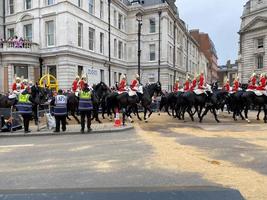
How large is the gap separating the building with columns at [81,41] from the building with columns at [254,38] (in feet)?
40.7

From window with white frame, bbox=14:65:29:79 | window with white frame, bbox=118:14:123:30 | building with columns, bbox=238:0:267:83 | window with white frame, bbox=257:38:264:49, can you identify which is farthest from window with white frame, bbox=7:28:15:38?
window with white frame, bbox=257:38:264:49

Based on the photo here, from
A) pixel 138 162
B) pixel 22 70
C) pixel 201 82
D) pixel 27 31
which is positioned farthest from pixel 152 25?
pixel 138 162

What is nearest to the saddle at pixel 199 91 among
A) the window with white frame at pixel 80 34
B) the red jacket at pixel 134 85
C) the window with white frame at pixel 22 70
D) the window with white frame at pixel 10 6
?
the red jacket at pixel 134 85

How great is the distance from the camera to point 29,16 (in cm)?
3934

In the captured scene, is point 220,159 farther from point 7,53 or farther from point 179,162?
point 7,53

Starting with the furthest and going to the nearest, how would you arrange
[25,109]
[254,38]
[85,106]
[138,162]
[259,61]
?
[254,38], [259,61], [25,109], [85,106], [138,162]

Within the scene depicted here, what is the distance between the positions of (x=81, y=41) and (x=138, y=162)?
33.7 meters

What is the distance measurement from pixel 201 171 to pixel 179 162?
3.17 feet

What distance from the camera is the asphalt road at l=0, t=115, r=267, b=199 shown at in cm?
667

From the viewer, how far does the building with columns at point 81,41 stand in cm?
3700

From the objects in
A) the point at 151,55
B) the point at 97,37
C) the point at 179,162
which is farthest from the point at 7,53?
the point at 179,162

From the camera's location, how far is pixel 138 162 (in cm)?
840

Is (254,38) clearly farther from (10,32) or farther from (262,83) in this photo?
(262,83)

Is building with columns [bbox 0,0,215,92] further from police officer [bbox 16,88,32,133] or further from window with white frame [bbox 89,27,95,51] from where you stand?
police officer [bbox 16,88,32,133]
